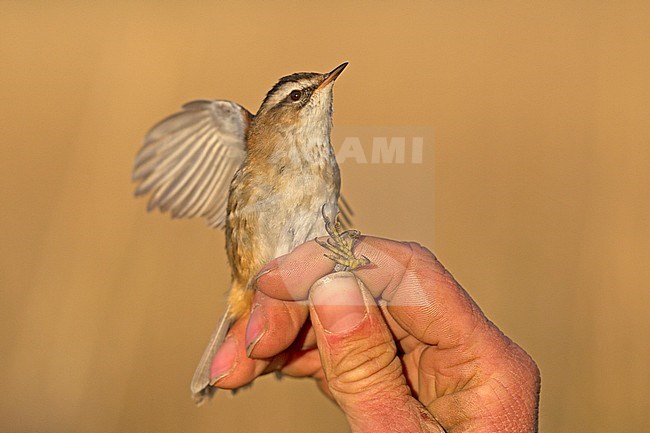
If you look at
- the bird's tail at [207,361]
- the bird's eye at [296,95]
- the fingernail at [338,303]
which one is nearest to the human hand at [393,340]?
the fingernail at [338,303]

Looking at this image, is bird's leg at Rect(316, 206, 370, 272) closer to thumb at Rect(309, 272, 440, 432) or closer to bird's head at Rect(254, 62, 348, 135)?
thumb at Rect(309, 272, 440, 432)

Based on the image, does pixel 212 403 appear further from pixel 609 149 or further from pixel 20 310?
pixel 609 149

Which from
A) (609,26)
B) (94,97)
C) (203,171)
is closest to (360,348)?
(203,171)

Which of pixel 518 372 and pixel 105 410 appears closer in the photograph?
pixel 518 372

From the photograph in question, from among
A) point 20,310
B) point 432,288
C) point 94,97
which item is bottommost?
point 20,310

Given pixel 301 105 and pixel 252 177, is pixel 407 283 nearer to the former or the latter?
pixel 252 177
